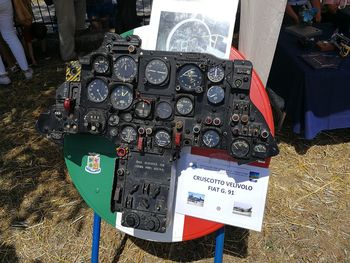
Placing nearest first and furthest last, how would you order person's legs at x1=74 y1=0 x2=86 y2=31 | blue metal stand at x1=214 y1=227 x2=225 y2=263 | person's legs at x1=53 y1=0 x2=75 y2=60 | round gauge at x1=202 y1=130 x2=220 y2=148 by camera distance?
round gauge at x1=202 y1=130 x2=220 y2=148
blue metal stand at x1=214 y1=227 x2=225 y2=263
person's legs at x1=53 y1=0 x2=75 y2=60
person's legs at x1=74 y1=0 x2=86 y2=31

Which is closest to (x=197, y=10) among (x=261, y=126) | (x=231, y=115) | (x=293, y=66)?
(x=231, y=115)

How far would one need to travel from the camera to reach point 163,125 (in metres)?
3.20

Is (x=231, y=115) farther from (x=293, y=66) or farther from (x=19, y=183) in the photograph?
(x=19, y=183)

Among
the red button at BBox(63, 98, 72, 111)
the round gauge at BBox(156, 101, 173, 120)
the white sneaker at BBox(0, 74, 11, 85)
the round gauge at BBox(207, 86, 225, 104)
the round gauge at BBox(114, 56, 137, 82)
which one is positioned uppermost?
the round gauge at BBox(114, 56, 137, 82)

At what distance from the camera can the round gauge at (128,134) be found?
324 centimetres

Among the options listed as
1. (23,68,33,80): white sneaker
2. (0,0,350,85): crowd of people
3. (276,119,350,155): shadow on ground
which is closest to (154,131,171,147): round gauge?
(276,119,350,155): shadow on ground

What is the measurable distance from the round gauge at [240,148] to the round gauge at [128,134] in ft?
3.27

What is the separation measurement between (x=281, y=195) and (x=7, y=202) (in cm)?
443

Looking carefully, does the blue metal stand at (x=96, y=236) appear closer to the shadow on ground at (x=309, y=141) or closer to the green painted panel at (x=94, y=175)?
the green painted panel at (x=94, y=175)

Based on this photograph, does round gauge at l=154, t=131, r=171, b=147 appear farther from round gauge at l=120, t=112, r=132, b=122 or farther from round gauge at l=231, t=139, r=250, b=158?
round gauge at l=231, t=139, r=250, b=158

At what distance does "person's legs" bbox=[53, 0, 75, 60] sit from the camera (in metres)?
8.44

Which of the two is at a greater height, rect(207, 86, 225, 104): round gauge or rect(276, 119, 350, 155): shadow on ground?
rect(207, 86, 225, 104): round gauge

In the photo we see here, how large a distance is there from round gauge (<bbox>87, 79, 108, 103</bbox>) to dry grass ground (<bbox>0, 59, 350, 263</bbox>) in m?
2.32

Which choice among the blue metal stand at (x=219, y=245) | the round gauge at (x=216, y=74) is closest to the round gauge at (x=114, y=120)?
the round gauge at (x=216, y=74)
